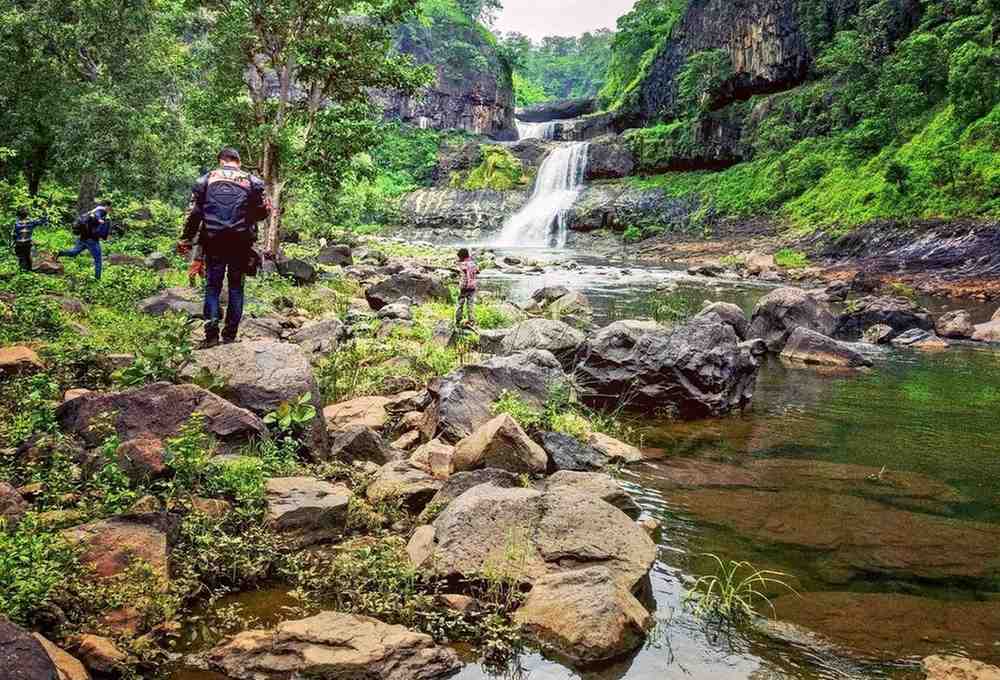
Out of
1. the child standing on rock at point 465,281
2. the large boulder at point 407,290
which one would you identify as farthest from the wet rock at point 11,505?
the large boulder at point 407,290

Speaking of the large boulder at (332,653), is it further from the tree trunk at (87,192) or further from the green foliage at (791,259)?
the green foliage at (791,259)

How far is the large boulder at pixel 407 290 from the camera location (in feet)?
49.4

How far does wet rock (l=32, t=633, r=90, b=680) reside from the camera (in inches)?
109

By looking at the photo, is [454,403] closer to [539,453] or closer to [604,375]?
[539,453]

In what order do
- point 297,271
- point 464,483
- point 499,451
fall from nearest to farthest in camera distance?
point 464,483 < point 499,451 < point 297,271

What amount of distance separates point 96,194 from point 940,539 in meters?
24.7

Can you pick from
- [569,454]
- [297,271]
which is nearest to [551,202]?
[297,271]

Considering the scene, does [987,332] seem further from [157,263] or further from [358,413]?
[157,263]

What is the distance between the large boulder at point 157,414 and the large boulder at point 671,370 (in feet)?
16.4

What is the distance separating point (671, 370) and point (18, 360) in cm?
698

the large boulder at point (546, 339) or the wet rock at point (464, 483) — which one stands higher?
the large boulder at point (546, 339)

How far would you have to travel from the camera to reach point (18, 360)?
5730 millimetres

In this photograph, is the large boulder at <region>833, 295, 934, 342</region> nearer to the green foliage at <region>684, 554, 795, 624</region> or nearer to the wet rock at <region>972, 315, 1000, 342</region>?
the wet rock at <region>972, 315, 1000, 342</region>

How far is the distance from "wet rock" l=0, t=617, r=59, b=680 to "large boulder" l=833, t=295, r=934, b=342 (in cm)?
1610
